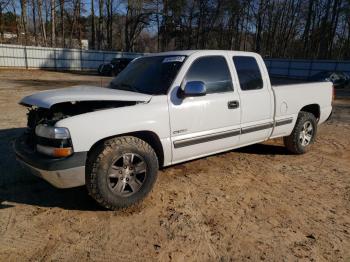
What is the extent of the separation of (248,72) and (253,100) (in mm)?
456

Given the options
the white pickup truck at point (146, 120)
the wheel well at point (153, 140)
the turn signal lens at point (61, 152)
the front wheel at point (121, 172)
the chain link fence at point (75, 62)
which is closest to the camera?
the turn signal lens at point (61, 152)

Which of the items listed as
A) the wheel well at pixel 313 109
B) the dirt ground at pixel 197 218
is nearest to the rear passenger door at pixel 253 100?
the dirt ground at pixel 197 218

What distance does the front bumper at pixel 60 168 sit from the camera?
3.18 meters

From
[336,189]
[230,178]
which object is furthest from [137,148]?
[336,189]

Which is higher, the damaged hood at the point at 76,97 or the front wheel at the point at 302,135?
the damaged hood at the point at 76,97

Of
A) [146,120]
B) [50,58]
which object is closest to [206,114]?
[146,120]

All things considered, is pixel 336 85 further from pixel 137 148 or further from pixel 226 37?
pixel 226 37

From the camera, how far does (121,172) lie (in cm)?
360

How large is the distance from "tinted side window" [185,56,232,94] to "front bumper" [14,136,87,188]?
174 cm

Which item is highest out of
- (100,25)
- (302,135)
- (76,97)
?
(100,25)

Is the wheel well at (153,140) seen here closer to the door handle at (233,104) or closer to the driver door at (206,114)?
the driver door at (206,114)

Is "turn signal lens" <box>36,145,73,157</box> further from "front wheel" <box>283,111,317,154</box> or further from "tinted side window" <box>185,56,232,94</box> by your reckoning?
"front wheel" <box>283,111,317,154</box>

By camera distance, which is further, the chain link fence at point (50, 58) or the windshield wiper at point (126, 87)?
the chain link fence at point (50, 58)

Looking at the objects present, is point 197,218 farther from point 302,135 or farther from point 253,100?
point 302,135
